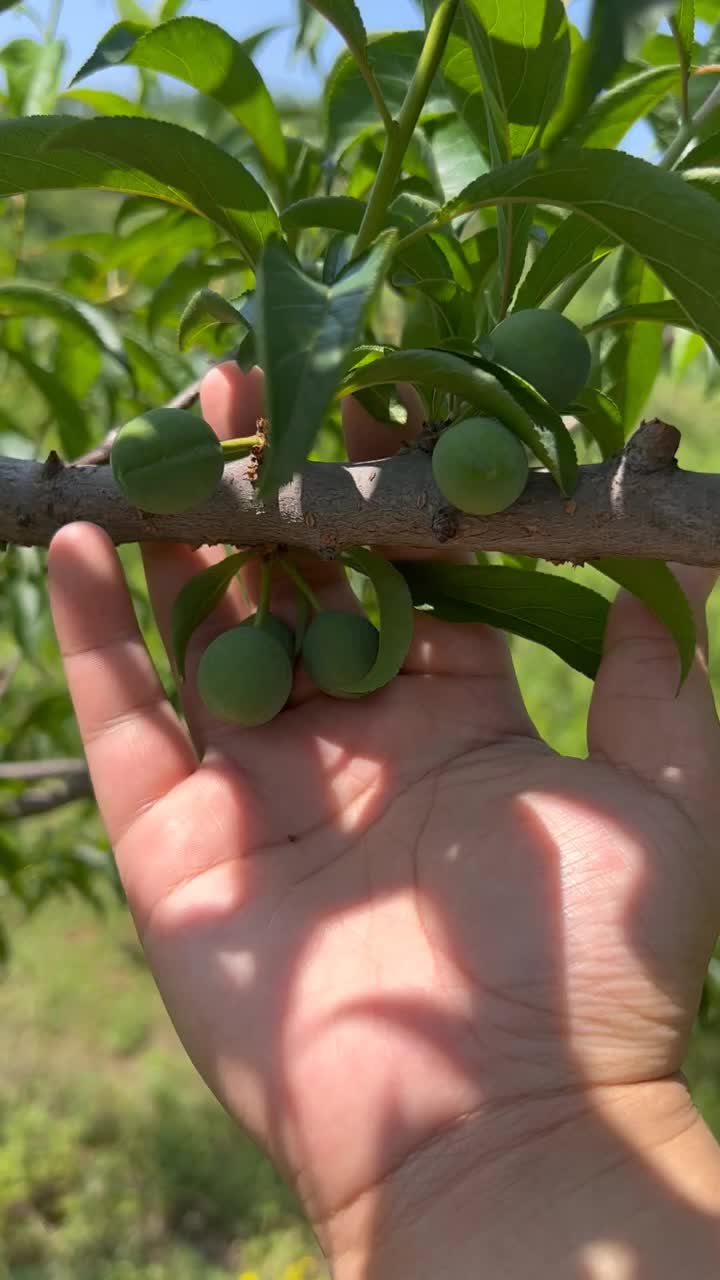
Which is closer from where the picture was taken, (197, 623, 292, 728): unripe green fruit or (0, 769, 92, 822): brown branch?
(197, 623, 292, 728): unripe green fruit

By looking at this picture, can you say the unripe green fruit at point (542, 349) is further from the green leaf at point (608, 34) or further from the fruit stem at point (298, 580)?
the fruit stem at point (298, 580)

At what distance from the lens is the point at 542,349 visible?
2.82ft

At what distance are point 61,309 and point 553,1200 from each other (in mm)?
1141

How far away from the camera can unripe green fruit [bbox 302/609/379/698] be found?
1.14 meters

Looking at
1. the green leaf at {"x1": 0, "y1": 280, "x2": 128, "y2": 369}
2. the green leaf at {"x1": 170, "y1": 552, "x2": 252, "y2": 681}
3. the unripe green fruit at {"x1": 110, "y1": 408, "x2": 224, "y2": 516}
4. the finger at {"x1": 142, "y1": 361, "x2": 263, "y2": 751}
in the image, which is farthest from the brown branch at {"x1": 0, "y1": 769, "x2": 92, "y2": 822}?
the unripe green fruit at {"x1": 110, "y1": 408, "x2": 224, "y2": 516}

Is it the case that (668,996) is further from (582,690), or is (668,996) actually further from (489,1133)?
(582,690)

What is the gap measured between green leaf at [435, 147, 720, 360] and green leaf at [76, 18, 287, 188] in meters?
0.36

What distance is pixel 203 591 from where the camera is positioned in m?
1.20

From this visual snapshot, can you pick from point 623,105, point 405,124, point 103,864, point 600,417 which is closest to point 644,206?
point 405,124

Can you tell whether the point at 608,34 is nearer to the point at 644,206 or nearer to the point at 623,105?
the point at 644,206

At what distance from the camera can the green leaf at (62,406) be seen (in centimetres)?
146

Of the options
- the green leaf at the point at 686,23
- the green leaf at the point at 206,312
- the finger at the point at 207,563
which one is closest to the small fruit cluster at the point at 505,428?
the green leaf at the point at 206,312

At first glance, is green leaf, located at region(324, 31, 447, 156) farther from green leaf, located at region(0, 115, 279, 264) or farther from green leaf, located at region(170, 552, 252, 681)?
green leaf, located at region(170, 552, 252, 681)

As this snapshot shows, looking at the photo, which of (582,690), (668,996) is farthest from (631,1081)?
(582,690)
